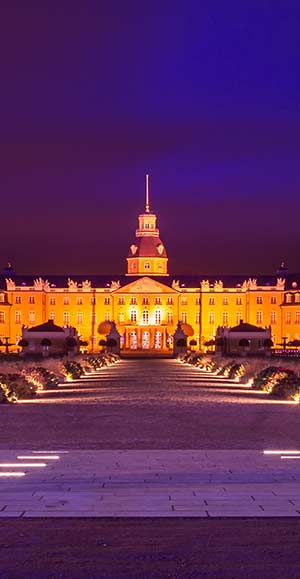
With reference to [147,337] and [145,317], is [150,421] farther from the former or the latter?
[145,317]

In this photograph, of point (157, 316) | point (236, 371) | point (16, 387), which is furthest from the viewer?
point (157, 316)

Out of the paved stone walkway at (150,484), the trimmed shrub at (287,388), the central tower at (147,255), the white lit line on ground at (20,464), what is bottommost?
the paved stone walkway at (150,484)

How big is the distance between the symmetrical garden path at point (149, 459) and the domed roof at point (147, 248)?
13023cm

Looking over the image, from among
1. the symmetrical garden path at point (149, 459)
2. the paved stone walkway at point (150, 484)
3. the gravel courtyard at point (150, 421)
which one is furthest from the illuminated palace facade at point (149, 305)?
the paved stone walkway at point (150, 484)

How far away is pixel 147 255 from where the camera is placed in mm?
153500

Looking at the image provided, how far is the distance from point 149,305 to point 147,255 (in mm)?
11067

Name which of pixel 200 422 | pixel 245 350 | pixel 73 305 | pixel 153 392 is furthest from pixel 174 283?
pixel 200 422

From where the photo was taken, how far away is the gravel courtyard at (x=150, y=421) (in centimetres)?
1494

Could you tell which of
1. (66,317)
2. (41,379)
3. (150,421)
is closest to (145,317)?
(66,317)

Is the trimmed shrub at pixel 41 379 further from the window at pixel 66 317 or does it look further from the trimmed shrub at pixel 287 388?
the window at pixel 66 317
